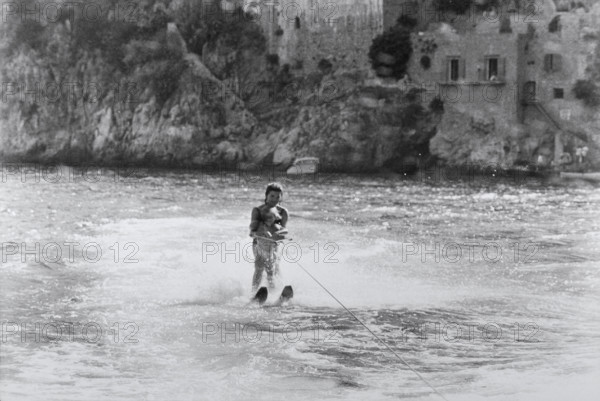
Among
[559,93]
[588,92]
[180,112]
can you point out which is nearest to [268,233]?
[588,92]

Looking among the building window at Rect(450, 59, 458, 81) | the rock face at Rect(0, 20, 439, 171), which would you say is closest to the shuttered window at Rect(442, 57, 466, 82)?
the building window at Rect(450, 59, 458, 81)

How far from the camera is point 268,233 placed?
11.4 meters

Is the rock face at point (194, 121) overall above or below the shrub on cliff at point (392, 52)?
below

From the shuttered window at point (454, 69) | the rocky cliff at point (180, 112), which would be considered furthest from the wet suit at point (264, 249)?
the rocky cliff at point (180, 112)


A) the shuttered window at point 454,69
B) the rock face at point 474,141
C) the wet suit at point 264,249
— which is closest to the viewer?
the wet suit at point 264,249

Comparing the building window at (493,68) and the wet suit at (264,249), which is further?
the building window at (493,68)

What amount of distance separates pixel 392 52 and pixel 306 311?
4021 centimetres

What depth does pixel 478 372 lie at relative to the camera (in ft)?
26.1

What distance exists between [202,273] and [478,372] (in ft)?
21.6

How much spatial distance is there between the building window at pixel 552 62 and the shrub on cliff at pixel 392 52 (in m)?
7.21

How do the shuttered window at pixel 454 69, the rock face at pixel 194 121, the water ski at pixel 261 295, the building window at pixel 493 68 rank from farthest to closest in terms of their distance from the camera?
the rock face at pixel 194 121
the shuttered window at pixel 454 69
the building window at pixel 493 68
the water ski at pixel 261 295

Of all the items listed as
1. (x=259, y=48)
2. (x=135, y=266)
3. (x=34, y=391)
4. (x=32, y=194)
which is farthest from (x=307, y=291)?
(x=259, y=48)

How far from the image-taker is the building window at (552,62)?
45656 millimetres

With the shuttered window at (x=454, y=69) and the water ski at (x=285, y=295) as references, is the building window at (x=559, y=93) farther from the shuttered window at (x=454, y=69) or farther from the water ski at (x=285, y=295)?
the water ski at (x=285, y=295)
